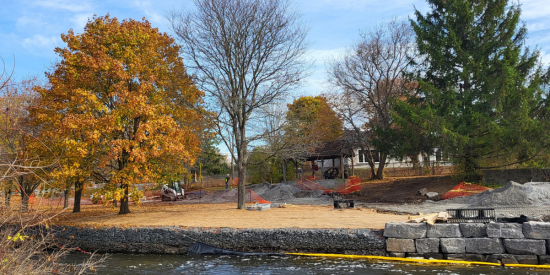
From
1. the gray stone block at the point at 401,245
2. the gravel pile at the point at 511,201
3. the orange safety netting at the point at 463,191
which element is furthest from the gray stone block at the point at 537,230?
the orange safety netting at the point at 463,191

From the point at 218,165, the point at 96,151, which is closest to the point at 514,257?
the point at 96,151

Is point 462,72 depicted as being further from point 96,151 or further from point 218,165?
point 218,165

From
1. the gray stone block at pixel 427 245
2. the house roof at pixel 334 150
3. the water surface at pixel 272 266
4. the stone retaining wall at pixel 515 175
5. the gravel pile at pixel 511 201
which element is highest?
the house roof at pixel 334 150

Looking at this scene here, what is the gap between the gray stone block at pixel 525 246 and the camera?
897 centimetres

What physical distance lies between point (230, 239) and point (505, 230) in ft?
23.5

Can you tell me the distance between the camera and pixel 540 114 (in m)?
21.1

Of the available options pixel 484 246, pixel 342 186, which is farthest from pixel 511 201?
pixel 342 186

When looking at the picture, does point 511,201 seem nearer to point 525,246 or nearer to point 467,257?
point 525,246

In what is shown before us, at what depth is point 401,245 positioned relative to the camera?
9.93 meters

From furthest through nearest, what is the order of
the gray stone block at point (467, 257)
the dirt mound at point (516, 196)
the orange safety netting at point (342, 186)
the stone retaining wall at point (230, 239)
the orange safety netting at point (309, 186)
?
the orange safety netting at point (309, 186) < the orange safety netting at point (342, 186) < the dirt mound at point (516, 196) < the stone retaining wall at point (230, 239) < the gray stone block at point (467, 257)

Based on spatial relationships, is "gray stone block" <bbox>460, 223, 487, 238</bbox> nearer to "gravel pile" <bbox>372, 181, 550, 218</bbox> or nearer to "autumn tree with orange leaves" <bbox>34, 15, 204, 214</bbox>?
"gravel pile" <bbox>372, 181, 550, 218</bbox>

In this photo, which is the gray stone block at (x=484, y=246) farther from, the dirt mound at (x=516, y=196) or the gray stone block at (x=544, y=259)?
the dirt mound at (x=516, y=196)

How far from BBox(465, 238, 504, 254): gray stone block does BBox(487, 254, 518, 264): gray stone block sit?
9 cm

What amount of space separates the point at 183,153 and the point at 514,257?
39.2 feet
